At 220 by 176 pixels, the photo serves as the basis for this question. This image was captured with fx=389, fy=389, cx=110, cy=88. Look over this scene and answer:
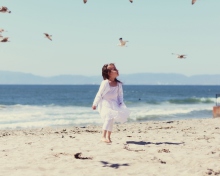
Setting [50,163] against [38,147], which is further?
[38,147]

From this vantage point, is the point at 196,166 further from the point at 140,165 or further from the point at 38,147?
the point at 38,147

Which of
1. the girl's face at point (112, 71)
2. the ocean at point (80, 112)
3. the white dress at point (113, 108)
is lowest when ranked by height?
the ocean at point (80, 112)

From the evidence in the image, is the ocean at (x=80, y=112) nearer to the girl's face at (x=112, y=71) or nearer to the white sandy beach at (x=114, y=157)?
the white sandy beach at (x=114, y=157)

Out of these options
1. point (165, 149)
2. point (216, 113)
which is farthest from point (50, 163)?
point (216, 113)

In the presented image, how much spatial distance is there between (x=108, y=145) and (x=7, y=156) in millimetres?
2341

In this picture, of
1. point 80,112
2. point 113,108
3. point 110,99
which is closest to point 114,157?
point 113,108

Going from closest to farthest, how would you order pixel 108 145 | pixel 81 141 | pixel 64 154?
pixel 64 154 → pixel 108 145 → pixel 81 141

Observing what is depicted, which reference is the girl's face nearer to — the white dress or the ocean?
the white dress

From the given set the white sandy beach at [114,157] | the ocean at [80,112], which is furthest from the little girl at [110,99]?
the ocean at [80,112]

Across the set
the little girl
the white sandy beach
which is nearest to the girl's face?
the little girl

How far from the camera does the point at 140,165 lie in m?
7.14

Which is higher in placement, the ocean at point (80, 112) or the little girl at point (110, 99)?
the little girl at point (110, 99)

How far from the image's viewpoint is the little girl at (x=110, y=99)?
9.29m

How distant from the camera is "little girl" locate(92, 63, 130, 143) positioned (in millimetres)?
9289
